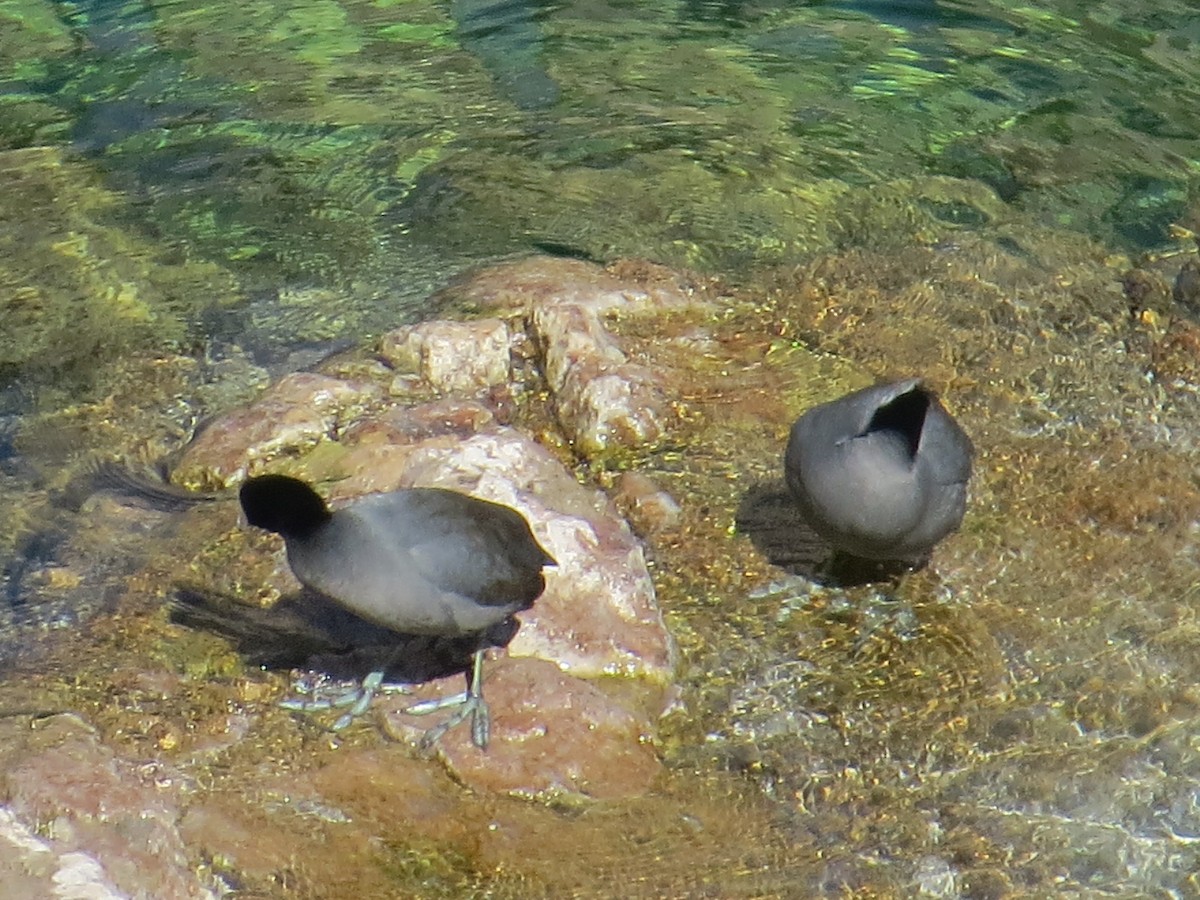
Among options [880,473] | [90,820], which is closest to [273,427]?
[90,820]

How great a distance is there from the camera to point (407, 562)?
454cm

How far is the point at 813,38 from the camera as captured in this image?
10.2 metres

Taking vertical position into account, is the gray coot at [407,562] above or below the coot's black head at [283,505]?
below


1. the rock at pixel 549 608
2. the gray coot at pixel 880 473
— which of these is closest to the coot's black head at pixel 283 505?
the rock at pixel 549 608

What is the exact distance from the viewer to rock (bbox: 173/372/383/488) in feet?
19.4

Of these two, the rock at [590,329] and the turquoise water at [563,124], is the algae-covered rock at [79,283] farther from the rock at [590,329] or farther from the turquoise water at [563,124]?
the rock at [590,329]

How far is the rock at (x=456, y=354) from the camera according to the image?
6.41 metres

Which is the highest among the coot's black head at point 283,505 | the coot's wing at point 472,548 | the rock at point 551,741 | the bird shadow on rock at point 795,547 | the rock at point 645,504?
the coot's black head at point 283,505

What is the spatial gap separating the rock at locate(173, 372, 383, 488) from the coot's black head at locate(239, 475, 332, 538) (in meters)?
1.43

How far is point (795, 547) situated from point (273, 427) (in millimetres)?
2182

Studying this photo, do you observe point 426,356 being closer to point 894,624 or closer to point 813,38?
point 894,624

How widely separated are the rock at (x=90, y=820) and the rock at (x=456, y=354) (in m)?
2.49

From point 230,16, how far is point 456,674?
7.28 meters

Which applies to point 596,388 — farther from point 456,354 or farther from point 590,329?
point 456,354
